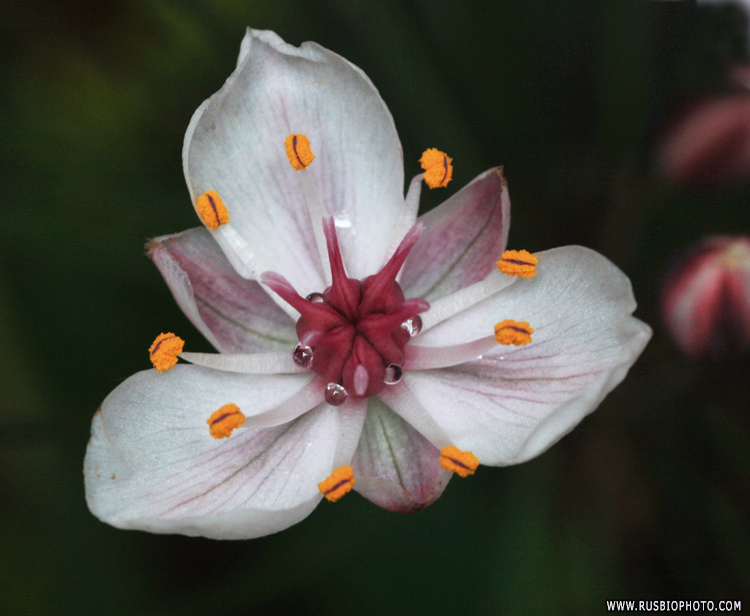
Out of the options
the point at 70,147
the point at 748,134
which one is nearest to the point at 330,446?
the point at 748,134

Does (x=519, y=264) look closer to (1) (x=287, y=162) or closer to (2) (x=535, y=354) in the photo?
(2) (x=535, y=354)

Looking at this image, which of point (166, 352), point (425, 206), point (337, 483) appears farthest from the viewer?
point (425, 206)

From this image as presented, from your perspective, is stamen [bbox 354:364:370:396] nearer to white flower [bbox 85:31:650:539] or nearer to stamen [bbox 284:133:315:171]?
white flower [bbox 85:31:650:539]

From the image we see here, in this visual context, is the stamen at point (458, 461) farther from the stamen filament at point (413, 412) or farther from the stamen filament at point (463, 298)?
the stamen filament at point (463, 298)

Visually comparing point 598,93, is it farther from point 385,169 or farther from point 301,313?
point 301,313

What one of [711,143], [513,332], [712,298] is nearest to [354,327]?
[513,332]

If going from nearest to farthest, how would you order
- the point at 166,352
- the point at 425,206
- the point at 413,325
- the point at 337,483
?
the point at 337,483 < the point at 166,352 < the point at 413,325 < the point at 425,206

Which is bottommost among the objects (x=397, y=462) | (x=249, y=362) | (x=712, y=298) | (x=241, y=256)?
(x=712, y=298)

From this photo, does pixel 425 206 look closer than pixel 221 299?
No
